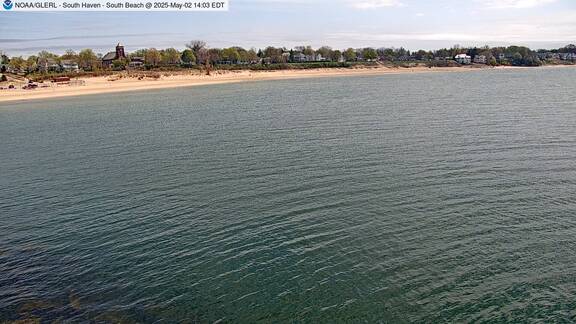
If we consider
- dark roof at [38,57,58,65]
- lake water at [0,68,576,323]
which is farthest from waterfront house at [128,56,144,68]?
lake water at [0,68,576,323]

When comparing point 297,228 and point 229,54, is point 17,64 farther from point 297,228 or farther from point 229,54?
point 297,228

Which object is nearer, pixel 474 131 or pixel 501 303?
pixel 501 303

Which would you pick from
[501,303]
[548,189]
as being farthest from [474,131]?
[501,303]

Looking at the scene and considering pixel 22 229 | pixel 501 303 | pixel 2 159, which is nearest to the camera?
pixel 501 303

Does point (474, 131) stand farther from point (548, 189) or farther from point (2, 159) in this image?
point (2, 159)

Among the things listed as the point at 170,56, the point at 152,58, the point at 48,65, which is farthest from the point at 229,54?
the point at 48,65

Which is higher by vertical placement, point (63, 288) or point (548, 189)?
point (548, 189)

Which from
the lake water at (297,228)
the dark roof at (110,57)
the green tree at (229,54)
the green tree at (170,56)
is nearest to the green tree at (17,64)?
the dark roof at (110,57)

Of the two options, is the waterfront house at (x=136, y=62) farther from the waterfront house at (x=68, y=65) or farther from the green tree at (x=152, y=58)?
the waterfront house at (x=68, y=65)

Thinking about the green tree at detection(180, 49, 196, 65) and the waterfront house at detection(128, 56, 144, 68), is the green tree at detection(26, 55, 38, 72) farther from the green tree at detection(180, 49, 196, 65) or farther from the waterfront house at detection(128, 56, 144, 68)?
the green tree at detection(180, 49, 196, 65)
